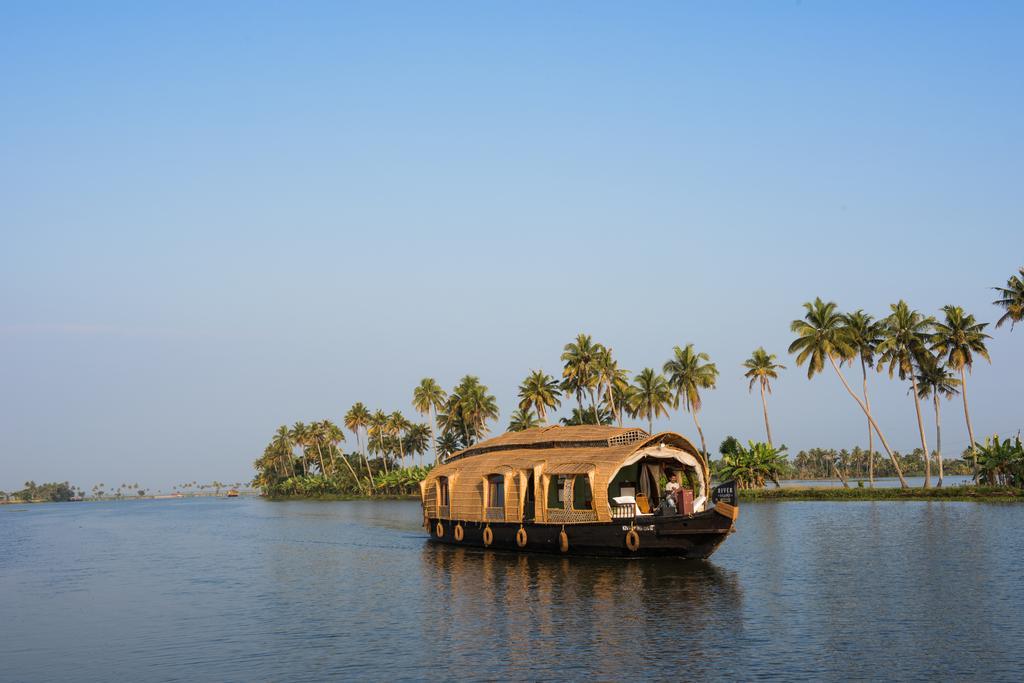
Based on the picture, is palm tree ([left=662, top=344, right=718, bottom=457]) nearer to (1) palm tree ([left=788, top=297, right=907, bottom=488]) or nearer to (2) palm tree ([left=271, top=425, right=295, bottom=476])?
(1) palm tree ([left=788, top=297, right=907, bottom=488])

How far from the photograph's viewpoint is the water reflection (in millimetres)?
18875

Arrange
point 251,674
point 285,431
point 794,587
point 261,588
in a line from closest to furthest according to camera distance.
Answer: point 251,674 → point 794,587 → point 261,588 → point 285,431

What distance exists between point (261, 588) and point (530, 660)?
16.0 metres

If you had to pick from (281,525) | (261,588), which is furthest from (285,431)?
(261,588)

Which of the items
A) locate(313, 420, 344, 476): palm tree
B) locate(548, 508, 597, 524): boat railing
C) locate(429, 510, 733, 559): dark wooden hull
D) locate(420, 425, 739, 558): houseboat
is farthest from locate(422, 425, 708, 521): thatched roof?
locate(313, 420, 344, 476): palm tree

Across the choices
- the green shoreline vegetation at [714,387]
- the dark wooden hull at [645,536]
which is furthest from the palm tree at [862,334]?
the dark wooden hull at [645,536]

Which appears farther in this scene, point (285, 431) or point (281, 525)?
point (285, 431)

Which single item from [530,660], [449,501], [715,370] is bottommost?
[530,660]

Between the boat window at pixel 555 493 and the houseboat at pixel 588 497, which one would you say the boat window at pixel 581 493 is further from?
the boat window at pixel 555 493

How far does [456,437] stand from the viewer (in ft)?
382

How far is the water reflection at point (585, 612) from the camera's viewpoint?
→ 18875mm

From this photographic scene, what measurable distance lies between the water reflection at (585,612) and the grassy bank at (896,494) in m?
38.0

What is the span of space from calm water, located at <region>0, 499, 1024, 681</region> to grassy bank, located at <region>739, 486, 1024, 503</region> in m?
19.2

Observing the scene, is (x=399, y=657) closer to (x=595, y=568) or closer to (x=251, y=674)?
(x=251, y=674)
